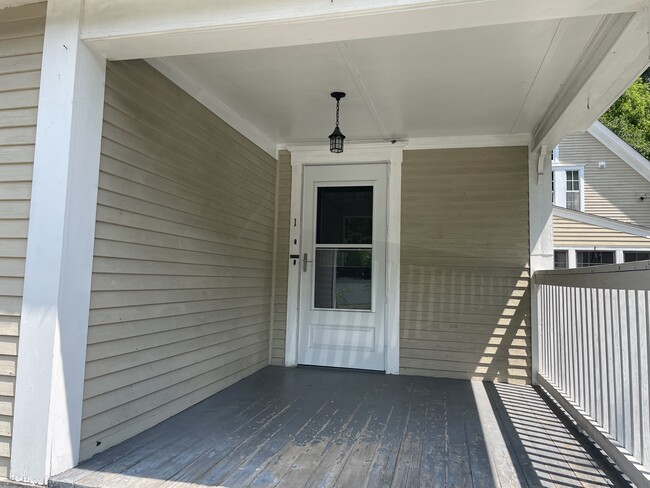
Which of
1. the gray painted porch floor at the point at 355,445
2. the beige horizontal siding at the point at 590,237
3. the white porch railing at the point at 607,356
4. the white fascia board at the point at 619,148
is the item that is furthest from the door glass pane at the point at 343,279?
the white fascia board at the point at 619,148

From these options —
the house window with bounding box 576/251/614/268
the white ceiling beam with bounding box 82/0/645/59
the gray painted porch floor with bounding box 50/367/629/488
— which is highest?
the white ceiling beam with bounding box 82/0/645/59

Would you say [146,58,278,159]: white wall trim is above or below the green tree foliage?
below

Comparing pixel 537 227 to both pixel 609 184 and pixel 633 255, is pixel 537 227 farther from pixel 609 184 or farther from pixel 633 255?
pixel 609 184

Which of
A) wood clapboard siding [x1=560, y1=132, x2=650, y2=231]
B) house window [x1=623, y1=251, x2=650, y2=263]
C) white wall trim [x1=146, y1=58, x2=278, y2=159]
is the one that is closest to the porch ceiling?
white wall trim [x1=146, y1=58, x2=278, y2=159]

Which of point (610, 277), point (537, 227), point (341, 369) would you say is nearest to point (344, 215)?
point (341, 369)

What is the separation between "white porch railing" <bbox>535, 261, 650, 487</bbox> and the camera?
74.0 inches

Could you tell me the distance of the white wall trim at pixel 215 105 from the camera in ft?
9.21

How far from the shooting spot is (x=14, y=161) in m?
2.09

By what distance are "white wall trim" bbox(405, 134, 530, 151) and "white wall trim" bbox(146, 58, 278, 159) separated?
1398 millimetres

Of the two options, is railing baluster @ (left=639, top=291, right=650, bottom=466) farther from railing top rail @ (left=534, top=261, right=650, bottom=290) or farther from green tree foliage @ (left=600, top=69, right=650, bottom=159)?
green tree foliage @ (left=600, top=69, right=650, bottom=159)

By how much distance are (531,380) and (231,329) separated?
2.67m

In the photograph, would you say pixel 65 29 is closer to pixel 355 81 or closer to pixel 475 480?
pixel 355 81

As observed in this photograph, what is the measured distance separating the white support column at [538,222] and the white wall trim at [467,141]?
201 mm

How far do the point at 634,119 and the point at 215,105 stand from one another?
15.6 metres
